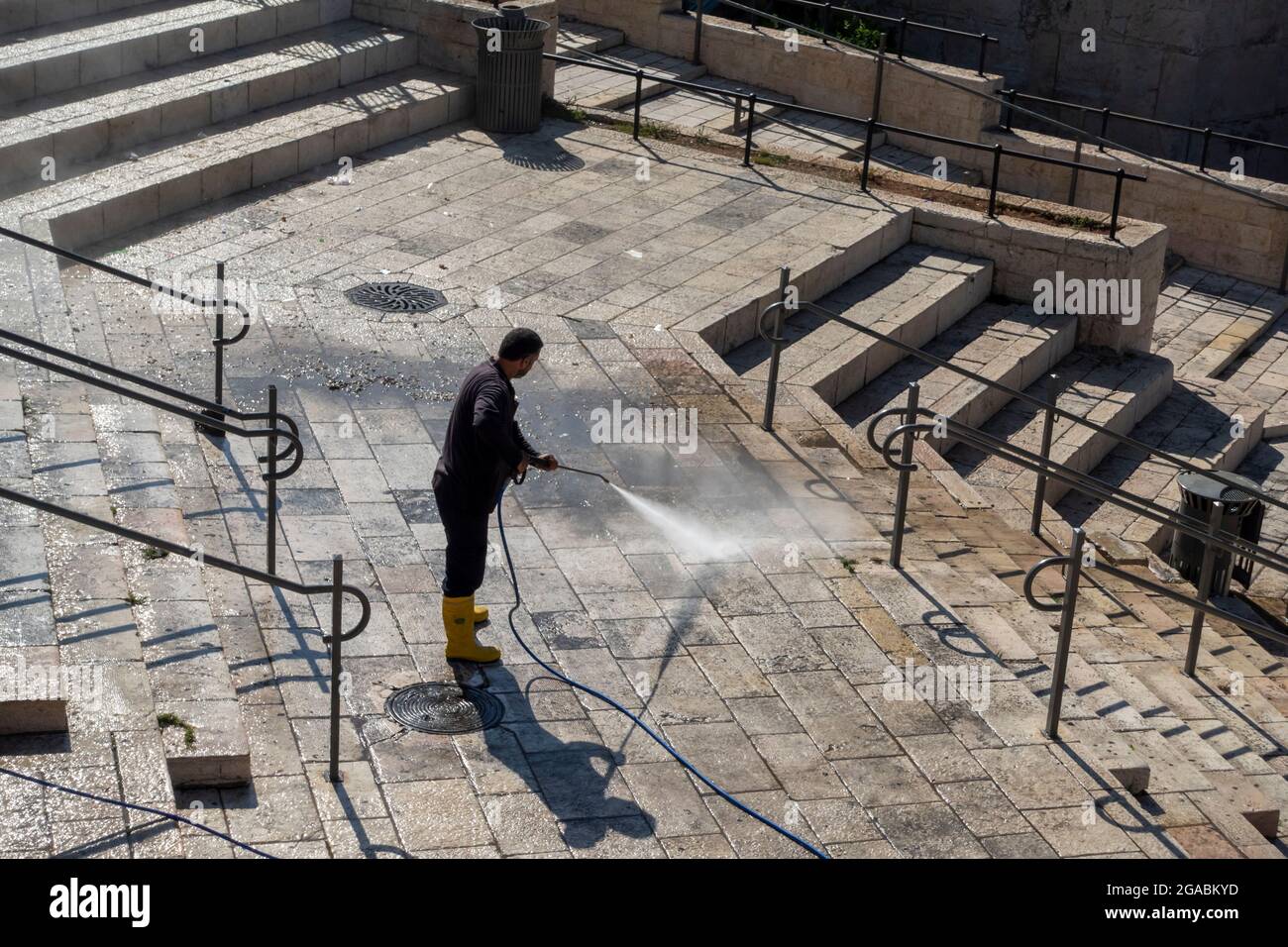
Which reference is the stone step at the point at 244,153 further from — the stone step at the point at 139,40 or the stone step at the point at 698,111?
the stone step at the point at 698,111

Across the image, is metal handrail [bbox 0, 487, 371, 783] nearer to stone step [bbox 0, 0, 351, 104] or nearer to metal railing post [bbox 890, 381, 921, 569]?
metal railing post [bbox 890, 381, 921, 569]

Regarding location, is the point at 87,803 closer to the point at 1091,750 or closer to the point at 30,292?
the point at 1091,750

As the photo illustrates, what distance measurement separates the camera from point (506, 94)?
54.4 feet

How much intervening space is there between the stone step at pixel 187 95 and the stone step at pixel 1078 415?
767 centimetres

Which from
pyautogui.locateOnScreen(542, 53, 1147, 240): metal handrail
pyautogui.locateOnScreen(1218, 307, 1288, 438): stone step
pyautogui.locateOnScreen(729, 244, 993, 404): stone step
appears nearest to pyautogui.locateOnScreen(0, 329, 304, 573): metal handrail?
pyautogui.locateOnScreen(729, 244, 993, 404): stone step

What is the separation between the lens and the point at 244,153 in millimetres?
14391

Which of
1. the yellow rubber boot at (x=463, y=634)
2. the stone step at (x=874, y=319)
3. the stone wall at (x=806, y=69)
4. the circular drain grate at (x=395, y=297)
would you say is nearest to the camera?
the yellow rubber boot at (x=463, y=634)

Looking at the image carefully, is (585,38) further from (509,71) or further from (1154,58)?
(1154,58)

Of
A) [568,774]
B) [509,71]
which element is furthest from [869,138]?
[568,774]

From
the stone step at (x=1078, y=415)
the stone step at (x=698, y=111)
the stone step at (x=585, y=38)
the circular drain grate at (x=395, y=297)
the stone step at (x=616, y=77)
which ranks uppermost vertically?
the stone step at (x=585, y=38)

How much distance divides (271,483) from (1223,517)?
7549 millimetres

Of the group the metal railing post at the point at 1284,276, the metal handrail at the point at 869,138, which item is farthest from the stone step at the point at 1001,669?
the metal railing post at the point at 1284,276

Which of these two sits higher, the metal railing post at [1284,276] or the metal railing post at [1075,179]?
the metal railing post at [1075,179]

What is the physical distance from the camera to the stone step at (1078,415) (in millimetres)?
13343
